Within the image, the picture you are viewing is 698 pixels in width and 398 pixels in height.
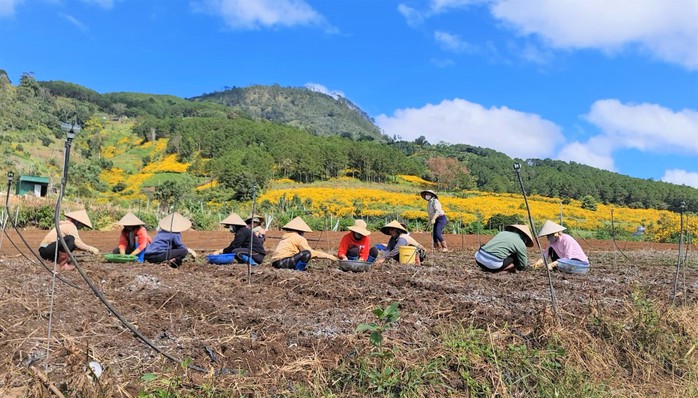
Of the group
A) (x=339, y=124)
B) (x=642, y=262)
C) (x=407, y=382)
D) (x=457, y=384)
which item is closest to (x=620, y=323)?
(x=457, y=384)

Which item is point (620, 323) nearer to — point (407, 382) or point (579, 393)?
point (579, 393)

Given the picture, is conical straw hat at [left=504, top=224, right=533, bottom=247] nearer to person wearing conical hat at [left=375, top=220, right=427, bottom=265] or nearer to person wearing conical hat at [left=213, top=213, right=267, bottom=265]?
person wearing conical hat at [left=375, top=220, right=427, bottom=265]

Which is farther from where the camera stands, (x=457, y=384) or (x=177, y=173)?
(x=177, y=173)

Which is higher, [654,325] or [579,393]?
[654,325]

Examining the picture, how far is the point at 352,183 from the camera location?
4906cm

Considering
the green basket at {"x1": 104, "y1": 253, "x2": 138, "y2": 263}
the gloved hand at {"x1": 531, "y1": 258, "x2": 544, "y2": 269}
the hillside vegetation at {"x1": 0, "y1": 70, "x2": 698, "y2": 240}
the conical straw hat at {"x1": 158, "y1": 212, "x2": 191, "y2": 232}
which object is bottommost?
the green basket at {"x1": 104, "y1": 253, "x2": 138, "y2": 263}

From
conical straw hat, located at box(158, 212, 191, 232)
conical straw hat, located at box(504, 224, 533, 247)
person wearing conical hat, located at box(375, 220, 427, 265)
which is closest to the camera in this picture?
conical straw hat, located at box(504, 224, 533, 247)

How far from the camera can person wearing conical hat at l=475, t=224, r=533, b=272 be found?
21.5 ft

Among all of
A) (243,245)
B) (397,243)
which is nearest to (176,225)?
(243,245)

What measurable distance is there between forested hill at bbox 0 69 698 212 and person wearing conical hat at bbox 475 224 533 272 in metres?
29.3

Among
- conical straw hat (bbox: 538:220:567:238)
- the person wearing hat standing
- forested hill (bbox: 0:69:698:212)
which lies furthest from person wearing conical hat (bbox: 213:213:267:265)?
forested hill (bbox: 0:69:698:212)

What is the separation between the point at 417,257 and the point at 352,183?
41424 mm

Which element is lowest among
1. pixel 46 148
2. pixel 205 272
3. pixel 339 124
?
pixel 205 272

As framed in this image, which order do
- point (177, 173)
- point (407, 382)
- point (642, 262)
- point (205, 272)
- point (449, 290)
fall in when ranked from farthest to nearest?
point (177, 173) < point (642, 262) < point (205, 272) < point (449, 290) < point (407, 382)
